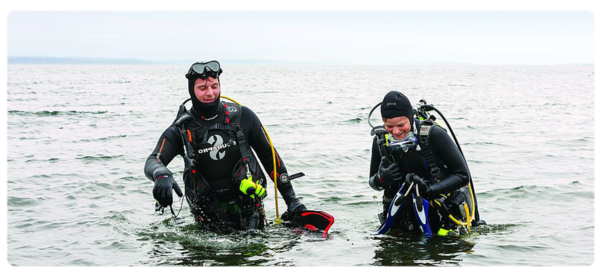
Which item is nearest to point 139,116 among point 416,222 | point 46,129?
point 46,129

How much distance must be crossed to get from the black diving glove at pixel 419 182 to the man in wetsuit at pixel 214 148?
4.87 ft

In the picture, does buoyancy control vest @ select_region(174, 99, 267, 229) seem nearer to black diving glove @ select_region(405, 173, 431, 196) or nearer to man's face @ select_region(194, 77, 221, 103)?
man's face @ select_region(194, 77, 221, 103)

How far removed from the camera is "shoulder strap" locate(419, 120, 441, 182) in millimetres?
6004

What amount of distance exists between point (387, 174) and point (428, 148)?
1.57ft

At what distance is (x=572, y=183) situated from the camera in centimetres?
1080

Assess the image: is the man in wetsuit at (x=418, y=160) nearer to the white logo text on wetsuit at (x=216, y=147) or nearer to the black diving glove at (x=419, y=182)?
the black diving glove at (x=419, y=182)

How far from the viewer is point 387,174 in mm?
6176

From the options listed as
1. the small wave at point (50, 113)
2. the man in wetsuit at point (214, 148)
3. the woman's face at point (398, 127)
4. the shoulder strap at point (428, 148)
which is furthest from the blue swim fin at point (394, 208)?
the small wave at point (50, 113)

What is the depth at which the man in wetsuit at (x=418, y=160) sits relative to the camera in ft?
19.6

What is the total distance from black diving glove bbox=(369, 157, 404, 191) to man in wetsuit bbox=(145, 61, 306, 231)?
116cm

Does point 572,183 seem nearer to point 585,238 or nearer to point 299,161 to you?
point 585,238

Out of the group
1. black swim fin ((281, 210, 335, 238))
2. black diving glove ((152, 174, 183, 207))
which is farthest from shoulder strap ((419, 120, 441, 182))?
black diving glove ((152, 174, 183, 207))

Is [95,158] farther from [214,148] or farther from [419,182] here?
[419,182]

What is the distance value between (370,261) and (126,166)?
8067 mm
